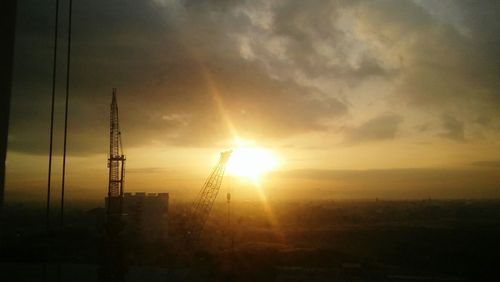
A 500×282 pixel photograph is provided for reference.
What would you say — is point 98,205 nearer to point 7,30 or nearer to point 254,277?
point 254,277

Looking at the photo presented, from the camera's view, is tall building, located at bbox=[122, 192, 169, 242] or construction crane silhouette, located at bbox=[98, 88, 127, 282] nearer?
construction crane silhouette, located at bbox=[98, 88, 127, 282]

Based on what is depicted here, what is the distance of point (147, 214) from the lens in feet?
56.2

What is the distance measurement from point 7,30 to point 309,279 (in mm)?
8295

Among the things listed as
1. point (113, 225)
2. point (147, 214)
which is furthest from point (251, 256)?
point (147, 214)

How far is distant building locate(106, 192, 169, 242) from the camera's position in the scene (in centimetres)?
1647

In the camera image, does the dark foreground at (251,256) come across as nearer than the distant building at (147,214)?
Yes

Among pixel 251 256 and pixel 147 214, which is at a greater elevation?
pixel 147 214

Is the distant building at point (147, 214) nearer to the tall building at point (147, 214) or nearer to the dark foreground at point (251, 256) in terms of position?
the tall building at point (147, 214)

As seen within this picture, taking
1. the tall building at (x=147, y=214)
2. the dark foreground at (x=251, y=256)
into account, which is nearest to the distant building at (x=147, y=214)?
the tall building at (x=147, y=214)

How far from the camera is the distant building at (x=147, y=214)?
54.0ft

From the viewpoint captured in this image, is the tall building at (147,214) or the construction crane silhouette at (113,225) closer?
the construction crane silhouette at (113,225)

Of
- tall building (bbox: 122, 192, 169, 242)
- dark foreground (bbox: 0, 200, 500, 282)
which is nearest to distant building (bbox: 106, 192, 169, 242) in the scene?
tall building (bbox: 122, 192, 169, 242)

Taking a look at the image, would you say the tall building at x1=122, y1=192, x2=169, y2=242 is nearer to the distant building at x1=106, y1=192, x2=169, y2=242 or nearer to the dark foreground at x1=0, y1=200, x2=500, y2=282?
the distant building at x1=106, y1=192, x2=169, y2=242

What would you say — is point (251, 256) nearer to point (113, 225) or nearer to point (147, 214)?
point (113, 225)
